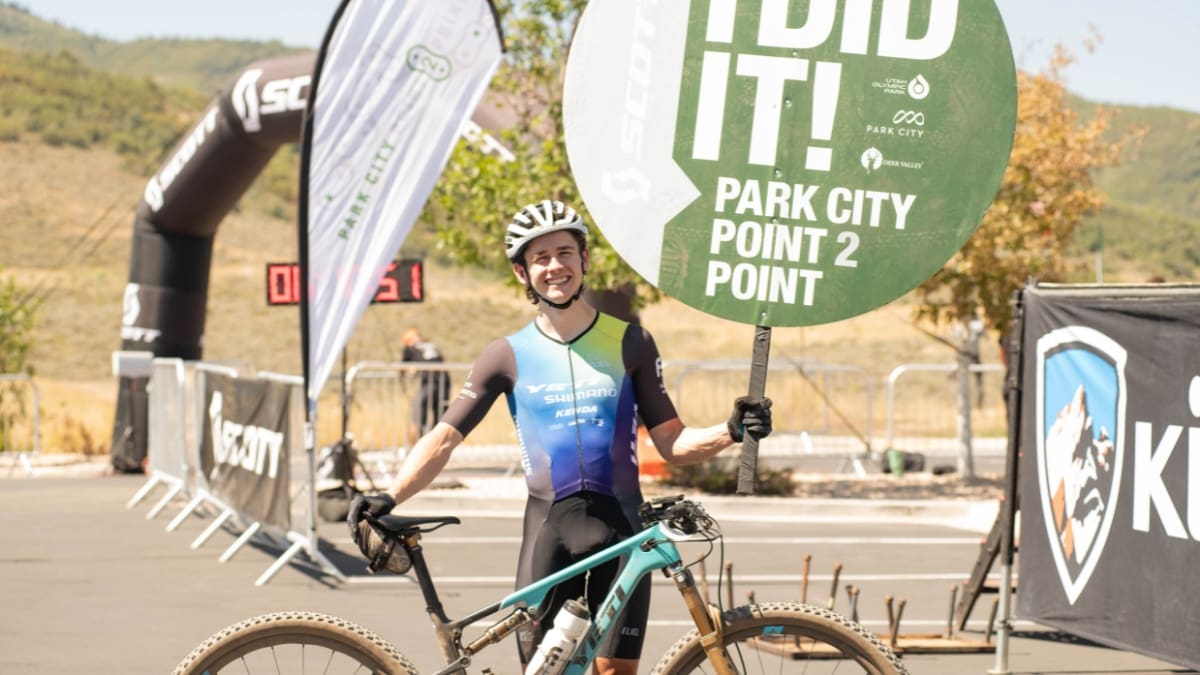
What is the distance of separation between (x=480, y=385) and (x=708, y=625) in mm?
1047

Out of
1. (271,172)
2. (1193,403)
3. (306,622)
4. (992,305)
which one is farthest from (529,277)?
(271,172)

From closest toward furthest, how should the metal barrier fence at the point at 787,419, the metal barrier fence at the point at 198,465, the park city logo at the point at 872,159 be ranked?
the park city logo at the point at 872,159
the metal barrier fence at the point at 198,465
the metal barrier fence at the point at 787,419

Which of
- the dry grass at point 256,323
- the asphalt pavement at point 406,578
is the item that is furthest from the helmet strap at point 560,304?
the dry grass at point 256,323

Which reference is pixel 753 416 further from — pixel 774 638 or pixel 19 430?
pixel 19 430

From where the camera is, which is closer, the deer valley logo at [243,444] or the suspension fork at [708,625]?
the suspension fork at [708,625]

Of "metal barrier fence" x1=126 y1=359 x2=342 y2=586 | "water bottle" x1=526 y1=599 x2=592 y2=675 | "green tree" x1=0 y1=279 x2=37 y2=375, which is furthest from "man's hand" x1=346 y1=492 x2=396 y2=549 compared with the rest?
"green tree" x1=0 y1=279 x2=37 y2=375

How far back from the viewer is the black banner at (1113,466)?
718cm

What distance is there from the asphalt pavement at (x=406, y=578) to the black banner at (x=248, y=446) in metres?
0.47

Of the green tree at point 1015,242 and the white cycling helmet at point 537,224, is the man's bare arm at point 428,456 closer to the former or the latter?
the white cycling helmet at point 537,224

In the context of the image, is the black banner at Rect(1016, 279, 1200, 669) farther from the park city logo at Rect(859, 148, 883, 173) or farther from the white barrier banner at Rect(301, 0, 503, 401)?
the white barrier banner at Rect(301, 0, 503, 401)

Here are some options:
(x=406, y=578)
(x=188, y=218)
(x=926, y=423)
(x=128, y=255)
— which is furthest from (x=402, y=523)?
(x=128, y=255)

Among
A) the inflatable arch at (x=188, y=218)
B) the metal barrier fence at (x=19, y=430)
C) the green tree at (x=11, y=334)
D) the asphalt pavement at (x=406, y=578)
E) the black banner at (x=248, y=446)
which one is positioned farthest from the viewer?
the green tree at (x=11, y=334)

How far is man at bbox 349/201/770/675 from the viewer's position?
17.3ft

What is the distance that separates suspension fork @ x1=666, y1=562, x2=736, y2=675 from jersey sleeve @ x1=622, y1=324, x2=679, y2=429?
1.97 ft
